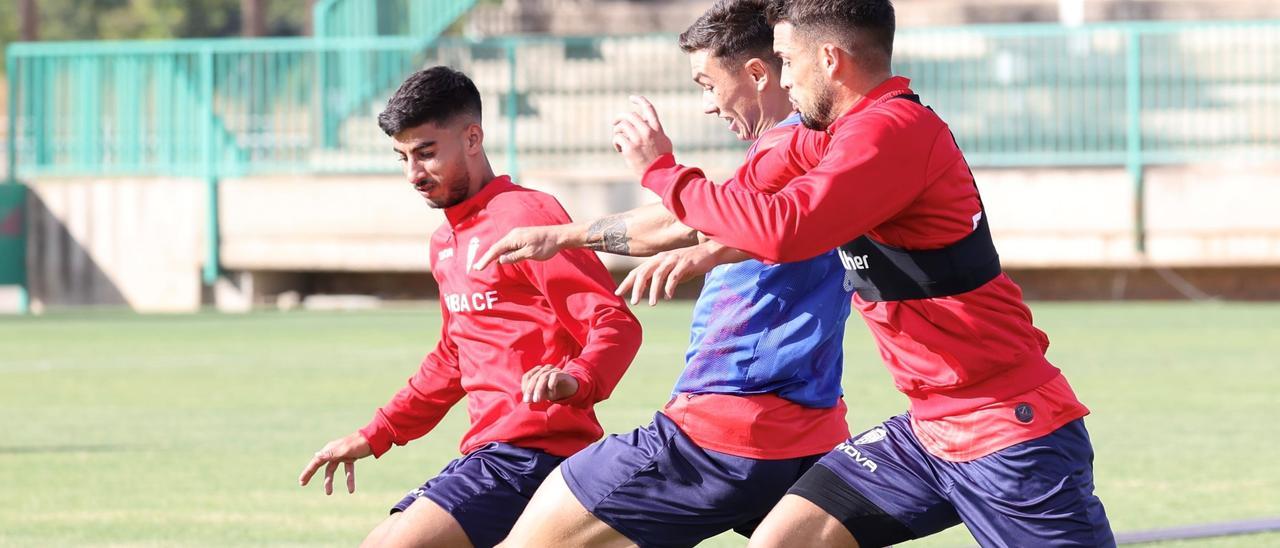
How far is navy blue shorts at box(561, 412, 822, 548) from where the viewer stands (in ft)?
16.1

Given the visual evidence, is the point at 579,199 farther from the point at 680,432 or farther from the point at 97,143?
the point at 680,432

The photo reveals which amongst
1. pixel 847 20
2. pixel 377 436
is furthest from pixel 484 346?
pixel 847 20

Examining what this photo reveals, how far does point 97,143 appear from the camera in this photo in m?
23.5

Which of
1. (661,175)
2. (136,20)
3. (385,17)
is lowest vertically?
(661,175)

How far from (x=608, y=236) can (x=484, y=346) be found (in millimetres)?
953

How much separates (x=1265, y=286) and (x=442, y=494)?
1772 cm

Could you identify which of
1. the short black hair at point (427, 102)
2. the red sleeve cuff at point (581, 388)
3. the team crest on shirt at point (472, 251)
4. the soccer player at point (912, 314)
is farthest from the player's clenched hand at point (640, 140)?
the short black hair at point (427, 102)

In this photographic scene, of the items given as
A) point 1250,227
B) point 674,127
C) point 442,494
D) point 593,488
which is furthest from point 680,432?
point 674,127

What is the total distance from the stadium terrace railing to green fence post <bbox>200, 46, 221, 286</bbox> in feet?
0.07

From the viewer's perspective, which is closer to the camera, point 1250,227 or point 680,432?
point 680,432

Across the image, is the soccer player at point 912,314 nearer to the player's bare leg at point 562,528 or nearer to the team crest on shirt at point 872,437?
the team crest on shirt at point 872,437

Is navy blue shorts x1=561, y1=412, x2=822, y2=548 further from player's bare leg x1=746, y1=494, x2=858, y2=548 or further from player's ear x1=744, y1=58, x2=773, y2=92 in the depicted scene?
player's ear x1=744, y1=58, x2=773, y2=92

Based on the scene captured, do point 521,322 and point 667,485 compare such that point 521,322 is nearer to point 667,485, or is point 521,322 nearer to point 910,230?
point 667,485

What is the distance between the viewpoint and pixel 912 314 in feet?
15.3
